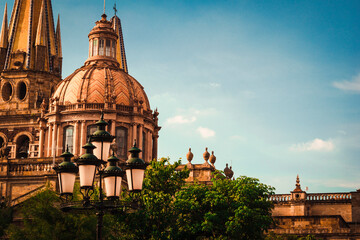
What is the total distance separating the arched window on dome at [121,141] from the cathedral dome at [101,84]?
258 centimetres

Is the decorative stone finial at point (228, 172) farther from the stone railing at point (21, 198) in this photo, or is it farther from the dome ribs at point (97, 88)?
the stone railing at point (21, 198)

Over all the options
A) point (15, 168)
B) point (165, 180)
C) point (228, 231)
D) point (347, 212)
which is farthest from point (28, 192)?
point (347, 212)

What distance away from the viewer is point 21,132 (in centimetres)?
7531

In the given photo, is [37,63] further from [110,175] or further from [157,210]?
[110,175]

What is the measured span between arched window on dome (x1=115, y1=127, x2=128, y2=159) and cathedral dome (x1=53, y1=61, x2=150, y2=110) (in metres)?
2.60

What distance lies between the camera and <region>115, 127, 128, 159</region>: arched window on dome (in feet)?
226

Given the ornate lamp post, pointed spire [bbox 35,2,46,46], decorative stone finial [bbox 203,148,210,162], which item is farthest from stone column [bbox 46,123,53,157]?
the ornate lamp post

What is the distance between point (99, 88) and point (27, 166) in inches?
575

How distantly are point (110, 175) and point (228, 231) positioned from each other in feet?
78.0

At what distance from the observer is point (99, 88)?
70375mm

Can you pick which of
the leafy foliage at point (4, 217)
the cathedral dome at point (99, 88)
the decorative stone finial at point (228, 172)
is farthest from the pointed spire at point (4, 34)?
the leafy foliage at point (4, 217)

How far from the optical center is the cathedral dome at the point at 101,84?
70000mm

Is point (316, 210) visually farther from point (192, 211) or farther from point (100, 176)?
point (100, 176)

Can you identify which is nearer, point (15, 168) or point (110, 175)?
point (110, 175)
